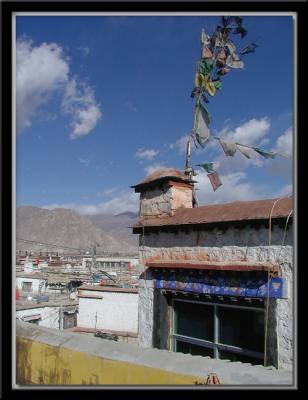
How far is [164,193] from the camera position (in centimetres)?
595

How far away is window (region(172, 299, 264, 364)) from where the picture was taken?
178 inches

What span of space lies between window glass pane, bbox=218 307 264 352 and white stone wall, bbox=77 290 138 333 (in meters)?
13.3

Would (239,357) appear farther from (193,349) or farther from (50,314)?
(50,314)

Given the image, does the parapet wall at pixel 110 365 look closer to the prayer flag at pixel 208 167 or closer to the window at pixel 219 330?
the window at pixel 219 330

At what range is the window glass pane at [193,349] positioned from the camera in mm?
4932

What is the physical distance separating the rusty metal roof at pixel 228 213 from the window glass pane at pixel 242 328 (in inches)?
42.5

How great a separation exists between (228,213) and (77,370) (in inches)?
101

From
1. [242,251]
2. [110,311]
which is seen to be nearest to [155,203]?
[242,251]

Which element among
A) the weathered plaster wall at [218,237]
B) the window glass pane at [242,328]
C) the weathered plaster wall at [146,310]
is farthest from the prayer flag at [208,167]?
the window glass pane at [242,328]

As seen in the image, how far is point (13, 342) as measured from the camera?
2.00 meters

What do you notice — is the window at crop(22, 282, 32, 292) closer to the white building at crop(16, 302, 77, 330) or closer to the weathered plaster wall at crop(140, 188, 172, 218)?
the white building at crop(16, 302, 77, 330)
